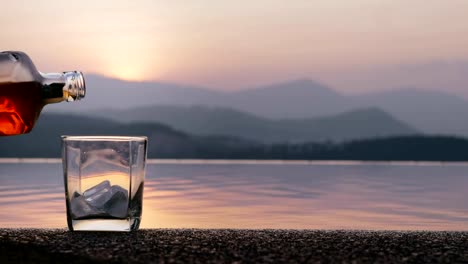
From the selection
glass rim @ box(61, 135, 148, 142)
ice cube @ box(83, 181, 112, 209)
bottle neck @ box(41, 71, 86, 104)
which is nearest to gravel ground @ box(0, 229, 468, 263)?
ice cube @ box(83, 181, 112, 209)

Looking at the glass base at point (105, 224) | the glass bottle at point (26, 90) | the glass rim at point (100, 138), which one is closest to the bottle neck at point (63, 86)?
the glass bottle at point (26, 90)

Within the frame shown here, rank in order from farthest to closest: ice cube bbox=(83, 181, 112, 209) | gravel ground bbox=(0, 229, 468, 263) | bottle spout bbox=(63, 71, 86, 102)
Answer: bottle spout bbox=(63, 71, 86, 102) → ice cube bbox=(83, 181, 112, 209) → gravel ground bbox=(0, 229, 468, 263)

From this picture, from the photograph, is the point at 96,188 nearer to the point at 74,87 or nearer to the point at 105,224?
the point at 105,224

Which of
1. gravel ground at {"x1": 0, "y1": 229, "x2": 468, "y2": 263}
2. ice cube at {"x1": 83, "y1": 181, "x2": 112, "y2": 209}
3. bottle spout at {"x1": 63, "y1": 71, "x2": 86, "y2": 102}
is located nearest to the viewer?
gravel ground at {"x1": 0, "y1": 229, "x2": 468, "y2": 263}

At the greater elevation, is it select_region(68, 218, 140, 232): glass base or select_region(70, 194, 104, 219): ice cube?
select_region(70, 194, 104, 219): ice cube

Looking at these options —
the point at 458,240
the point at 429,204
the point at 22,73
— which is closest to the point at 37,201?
the point at 429,204

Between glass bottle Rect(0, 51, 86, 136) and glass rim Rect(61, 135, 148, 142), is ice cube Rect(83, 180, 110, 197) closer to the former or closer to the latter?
glass rim Rect(61, 135, 148, 142)

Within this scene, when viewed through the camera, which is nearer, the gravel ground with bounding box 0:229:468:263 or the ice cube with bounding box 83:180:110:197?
the gravel ground with bounding box 0:229:468:263
